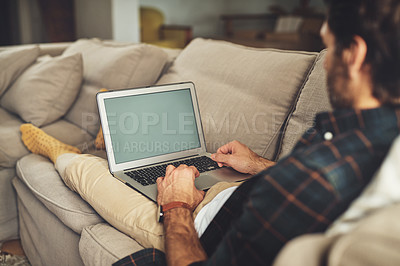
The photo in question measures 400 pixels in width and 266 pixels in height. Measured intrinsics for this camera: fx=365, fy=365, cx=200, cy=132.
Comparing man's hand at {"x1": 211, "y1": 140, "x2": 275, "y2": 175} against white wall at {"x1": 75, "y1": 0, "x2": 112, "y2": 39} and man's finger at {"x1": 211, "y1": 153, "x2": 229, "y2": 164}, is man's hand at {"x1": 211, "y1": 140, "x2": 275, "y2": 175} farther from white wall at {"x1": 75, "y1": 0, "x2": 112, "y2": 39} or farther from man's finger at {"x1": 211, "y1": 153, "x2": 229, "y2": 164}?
white wall at {"x1": 75, "y1": 0, "x2": 112, "y2": 39}

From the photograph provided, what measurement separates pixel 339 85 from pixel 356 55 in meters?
0.06

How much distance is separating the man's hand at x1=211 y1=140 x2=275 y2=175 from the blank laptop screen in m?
0.20

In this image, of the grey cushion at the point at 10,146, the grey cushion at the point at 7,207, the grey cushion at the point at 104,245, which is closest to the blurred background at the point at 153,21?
the grey cushion at the point at 10,146

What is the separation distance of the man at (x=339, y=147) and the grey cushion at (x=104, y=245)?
14.1 inches

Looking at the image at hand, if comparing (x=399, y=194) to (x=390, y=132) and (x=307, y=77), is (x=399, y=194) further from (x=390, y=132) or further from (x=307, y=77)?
(x=307, y=77)

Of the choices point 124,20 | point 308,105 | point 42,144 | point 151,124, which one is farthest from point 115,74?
point 124,20

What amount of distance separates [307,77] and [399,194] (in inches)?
35.5

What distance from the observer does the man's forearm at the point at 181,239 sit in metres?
0.75

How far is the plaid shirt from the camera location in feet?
1.71

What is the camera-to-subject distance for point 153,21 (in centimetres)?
579

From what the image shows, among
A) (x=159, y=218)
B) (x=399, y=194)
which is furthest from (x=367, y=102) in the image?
(x=159, y=218)

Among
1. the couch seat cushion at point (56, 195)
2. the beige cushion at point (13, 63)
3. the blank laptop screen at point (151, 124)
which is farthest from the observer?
the beige cushion at point (13, 63)

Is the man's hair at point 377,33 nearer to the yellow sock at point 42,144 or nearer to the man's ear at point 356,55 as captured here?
the man's ear at point 356,55

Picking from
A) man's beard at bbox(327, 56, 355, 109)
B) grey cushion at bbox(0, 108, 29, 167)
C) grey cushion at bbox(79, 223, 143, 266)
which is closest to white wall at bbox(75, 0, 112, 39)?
grey cushion at bbox(0, 108, 29, 167)
